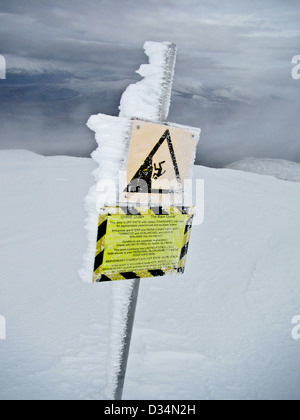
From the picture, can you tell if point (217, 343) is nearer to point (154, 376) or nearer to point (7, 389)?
point (154, 376)

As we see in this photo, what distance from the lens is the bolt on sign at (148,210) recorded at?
5.25ft

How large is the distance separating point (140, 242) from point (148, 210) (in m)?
0.18

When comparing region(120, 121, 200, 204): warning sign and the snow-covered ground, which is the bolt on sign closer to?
region(120, 121, 200, 204): warning sign

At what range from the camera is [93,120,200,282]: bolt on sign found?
160 cm

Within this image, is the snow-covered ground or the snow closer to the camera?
the snow

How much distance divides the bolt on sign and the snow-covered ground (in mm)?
341

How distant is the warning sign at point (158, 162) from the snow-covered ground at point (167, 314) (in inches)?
26.5

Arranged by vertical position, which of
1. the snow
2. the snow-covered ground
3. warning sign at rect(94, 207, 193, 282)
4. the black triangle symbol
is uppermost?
the snow

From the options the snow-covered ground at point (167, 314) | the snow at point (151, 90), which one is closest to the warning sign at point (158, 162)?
the snow at point (151, 90)

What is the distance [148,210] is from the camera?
1686 millimetres

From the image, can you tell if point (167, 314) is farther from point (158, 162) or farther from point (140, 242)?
point (158, 162)

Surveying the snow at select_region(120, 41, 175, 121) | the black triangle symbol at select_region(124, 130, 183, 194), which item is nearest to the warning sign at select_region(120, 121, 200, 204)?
the black triangle symbol at select_region(124, 130, 183, 194)

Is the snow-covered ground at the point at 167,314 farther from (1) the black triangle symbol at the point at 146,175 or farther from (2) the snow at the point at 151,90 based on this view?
(2) the snow at the point at 151,90
